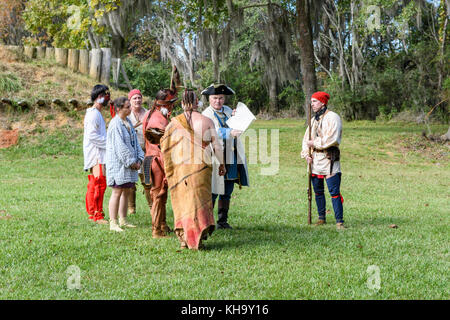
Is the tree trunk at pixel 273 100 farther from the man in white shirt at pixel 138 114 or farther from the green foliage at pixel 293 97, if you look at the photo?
the man in white shirt at pixel 138 114

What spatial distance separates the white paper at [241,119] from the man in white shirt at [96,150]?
6.87 feet

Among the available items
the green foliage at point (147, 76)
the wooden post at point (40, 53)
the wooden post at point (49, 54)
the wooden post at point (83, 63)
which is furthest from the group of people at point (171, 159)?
the green foliage at point (147, 76)

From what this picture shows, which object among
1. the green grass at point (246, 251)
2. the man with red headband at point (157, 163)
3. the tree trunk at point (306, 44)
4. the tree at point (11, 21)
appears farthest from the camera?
the tree at point (11, 21)

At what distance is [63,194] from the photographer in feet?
35.5

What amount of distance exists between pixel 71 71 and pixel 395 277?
1696 cm

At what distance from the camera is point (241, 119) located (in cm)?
695

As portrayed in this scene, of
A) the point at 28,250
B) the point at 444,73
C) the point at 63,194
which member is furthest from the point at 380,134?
the point at 28,250

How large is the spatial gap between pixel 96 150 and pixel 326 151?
3442 millimetres

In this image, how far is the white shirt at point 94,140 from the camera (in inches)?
313

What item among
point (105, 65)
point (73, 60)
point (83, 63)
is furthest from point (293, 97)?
point (73, 60)

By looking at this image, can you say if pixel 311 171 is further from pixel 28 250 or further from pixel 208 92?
pixel 28 250

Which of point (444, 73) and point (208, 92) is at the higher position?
point (444, 73)

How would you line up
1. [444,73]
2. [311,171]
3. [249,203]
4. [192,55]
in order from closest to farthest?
[311,171]
[249,203]
[444,73]
[192,55]

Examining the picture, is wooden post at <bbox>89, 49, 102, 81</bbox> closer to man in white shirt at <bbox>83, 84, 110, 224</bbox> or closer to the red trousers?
man in white shirt at <bbox>83, 84, 110, 224</bbox>
